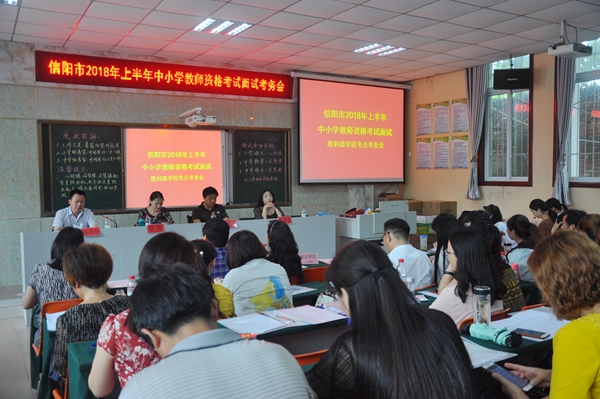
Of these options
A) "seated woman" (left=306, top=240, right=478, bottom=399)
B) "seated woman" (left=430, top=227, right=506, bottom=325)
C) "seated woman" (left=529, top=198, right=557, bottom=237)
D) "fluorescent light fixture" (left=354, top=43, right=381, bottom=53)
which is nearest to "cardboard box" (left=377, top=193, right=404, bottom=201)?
"fluorescent light fixture" (left=354, top=43, right=381, bottom=53)

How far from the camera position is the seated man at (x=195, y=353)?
1091mm

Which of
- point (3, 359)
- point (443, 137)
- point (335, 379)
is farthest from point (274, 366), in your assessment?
point (443, 137)

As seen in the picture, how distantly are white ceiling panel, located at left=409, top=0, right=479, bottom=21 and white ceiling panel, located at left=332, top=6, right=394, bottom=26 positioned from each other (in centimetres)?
32

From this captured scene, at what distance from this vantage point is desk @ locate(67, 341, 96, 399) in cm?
201

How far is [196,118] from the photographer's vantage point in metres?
7.15

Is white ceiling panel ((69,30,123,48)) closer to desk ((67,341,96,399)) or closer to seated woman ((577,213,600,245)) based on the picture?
desk ((67,341,96,399))

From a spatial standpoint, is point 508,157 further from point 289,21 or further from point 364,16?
point 289,21

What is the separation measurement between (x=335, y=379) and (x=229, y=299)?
142 centimetres

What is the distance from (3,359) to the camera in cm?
424

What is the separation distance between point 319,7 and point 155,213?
10.0ft

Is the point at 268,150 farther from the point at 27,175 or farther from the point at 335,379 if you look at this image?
the point at 335,379

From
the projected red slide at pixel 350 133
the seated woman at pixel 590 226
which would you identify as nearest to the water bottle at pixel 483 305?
the seated woman at pixel 590 226

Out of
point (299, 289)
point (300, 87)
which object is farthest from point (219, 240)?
point (300, 87)

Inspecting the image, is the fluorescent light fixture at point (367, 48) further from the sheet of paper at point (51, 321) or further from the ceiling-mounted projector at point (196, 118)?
the sheet of paper at point (51, 321)
